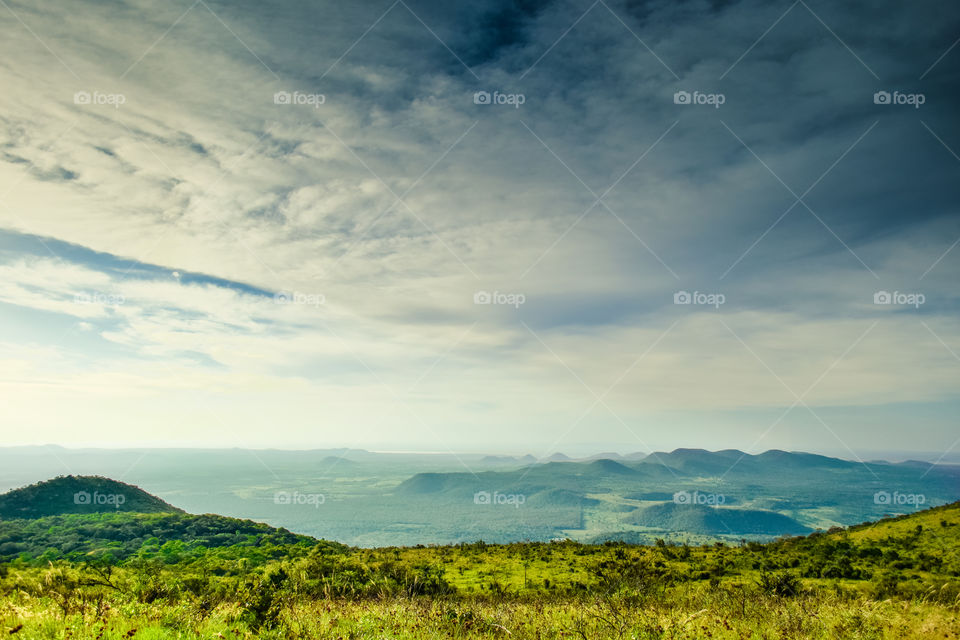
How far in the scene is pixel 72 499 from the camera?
331 ft

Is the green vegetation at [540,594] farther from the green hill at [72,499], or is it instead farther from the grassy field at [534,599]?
the green hill at [72,499]

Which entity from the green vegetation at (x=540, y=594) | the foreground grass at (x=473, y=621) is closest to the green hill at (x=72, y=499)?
the green vegetation at (x=540, y=594)

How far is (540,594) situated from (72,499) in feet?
412

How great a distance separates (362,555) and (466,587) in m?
15.6

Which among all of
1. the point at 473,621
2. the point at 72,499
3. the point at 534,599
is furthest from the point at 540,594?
the point at 72,499

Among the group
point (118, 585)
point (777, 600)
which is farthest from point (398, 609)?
point (777, 600)

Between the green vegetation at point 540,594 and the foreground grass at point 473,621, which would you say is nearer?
the foreground grass at point 473,621

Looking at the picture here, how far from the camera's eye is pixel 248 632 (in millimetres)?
8219

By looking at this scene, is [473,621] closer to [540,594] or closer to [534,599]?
[534,599]

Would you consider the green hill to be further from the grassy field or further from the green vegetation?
the grassy field

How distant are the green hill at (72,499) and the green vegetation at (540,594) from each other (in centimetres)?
8208

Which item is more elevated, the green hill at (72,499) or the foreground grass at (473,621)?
the foreground grass at (473,621)

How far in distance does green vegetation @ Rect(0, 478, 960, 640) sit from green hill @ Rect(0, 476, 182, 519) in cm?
8208

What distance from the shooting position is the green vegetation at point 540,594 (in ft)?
28.7
